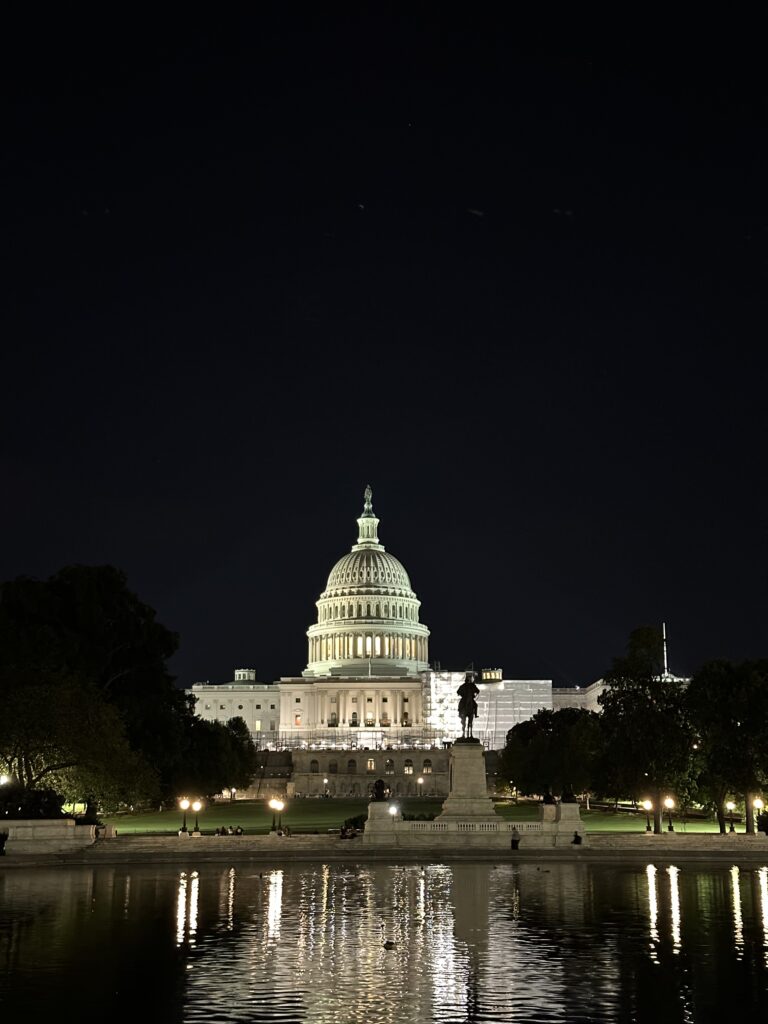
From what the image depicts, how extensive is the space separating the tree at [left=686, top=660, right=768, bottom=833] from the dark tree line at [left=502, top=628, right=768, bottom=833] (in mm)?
50

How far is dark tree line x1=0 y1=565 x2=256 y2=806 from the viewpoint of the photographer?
187ft

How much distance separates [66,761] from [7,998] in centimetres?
3985

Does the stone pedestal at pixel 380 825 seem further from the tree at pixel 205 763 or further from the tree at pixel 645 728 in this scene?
the tree at pixel 205 763

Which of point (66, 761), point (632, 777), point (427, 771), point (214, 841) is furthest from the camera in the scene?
point (427, 771)

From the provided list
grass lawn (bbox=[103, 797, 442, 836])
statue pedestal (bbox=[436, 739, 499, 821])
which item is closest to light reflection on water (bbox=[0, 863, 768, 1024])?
statue pedestal (bbox=[436, 739, 499, 821])

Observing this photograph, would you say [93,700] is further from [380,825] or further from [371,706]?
[371,706]

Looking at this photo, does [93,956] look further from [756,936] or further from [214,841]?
[214,841]

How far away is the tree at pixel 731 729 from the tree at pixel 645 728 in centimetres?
97

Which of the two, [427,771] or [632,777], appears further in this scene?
[427,771]

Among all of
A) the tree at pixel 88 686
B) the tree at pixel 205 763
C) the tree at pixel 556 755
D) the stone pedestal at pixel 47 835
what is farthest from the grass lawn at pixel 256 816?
the tree at pixel 556 755

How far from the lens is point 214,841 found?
169 ft

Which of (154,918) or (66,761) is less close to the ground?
(66,761)

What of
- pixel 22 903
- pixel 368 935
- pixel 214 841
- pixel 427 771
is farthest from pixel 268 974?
pixel 427 771

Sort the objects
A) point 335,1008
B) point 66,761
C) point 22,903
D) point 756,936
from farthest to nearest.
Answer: point 66,761 → point 22,903 → point 756,936 → point 335,1008
